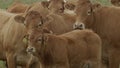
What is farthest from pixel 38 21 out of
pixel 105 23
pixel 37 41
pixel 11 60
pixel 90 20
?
pixel 105 23

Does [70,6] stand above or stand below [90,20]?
above

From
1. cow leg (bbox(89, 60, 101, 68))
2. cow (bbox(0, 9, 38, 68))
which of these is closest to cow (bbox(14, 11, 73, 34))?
cow (bbox(0, 9, 38, 68))

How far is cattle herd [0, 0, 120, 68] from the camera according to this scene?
Result: 9.20m

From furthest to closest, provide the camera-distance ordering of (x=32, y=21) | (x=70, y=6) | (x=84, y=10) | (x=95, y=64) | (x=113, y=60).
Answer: (x=70, y=6), (x=113, y=60), (x=84, y=10), (x=95, y=64), (x=32, y=21)

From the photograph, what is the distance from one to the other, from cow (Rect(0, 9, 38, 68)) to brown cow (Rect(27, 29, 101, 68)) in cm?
99

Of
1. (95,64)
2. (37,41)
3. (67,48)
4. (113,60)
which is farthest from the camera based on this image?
(113,60)

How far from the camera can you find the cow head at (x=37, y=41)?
863 cm

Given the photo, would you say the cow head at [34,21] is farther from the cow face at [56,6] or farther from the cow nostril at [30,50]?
the cow face at [56,6]

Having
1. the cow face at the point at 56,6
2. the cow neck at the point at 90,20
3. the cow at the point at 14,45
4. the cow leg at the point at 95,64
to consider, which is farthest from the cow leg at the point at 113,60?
the cow face at the point at 56,6

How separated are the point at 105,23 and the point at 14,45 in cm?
209

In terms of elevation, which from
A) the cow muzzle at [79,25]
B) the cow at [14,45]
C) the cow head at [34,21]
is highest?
the cow head at [34,21]

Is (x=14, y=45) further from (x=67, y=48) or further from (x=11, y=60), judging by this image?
(x=67, y=48)

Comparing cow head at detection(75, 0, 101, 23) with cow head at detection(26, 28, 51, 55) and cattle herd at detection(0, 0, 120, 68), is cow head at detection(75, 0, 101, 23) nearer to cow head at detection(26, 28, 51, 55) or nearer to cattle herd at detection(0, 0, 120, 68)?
cattle herd at detection(0, 0, 120, 68)

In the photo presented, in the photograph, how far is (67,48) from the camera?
374 inches
